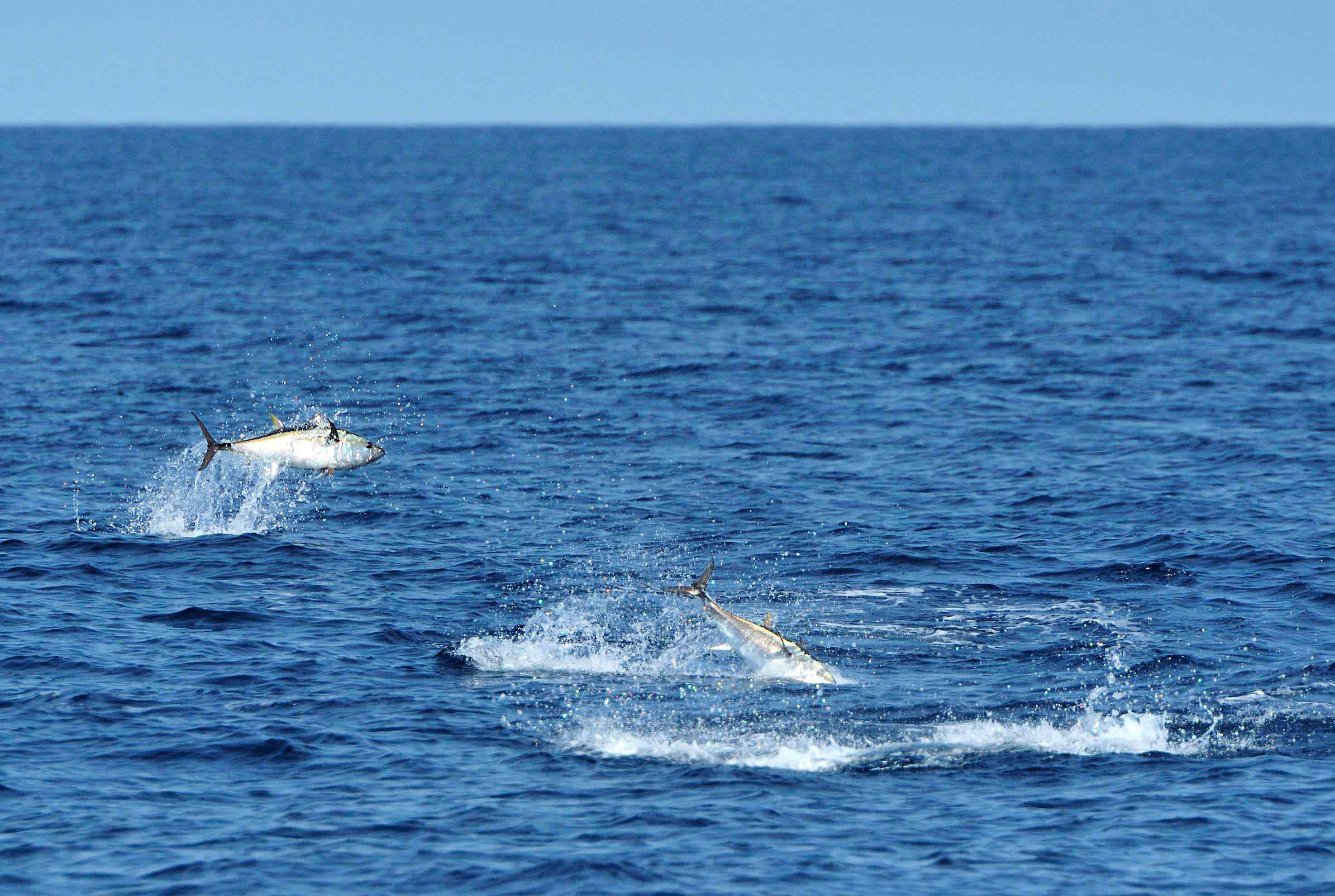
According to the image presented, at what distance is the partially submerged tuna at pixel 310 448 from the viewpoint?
35531 mm

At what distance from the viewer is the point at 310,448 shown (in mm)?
35938

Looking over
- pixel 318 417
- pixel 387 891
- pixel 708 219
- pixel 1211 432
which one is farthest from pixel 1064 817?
pixel 708 219

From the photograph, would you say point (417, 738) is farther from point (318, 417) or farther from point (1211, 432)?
point (1211, 432)

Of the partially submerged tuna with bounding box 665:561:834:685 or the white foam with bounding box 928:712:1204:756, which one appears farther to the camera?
the partially submerged tuna with bounding box 665:561:834:685

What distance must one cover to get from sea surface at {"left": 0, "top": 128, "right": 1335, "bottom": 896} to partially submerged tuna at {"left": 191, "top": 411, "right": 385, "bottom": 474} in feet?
8.26

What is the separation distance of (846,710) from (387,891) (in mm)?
9269

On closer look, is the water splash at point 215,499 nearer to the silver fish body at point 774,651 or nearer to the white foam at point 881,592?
the white foam at point 881,592

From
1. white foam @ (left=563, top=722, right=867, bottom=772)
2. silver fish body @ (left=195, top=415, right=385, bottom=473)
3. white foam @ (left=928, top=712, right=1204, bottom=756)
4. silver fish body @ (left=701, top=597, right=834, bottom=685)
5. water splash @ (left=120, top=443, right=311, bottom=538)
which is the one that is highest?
silver fish body @ (left=195, top=415, right=385, bottom=473)

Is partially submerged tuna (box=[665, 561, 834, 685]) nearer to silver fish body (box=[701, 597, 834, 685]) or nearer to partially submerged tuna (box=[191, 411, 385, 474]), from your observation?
silver fish body (box=[701, 597, 834, 685])

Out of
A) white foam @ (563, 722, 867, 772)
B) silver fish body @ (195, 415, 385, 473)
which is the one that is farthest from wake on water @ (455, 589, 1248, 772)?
silver fish body @ (195, 415, 385, 473)

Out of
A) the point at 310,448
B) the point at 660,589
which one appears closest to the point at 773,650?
the point at 660,589

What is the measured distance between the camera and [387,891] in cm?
2203

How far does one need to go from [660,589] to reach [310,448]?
26.0ft

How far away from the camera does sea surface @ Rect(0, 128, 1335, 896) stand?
935 inches
